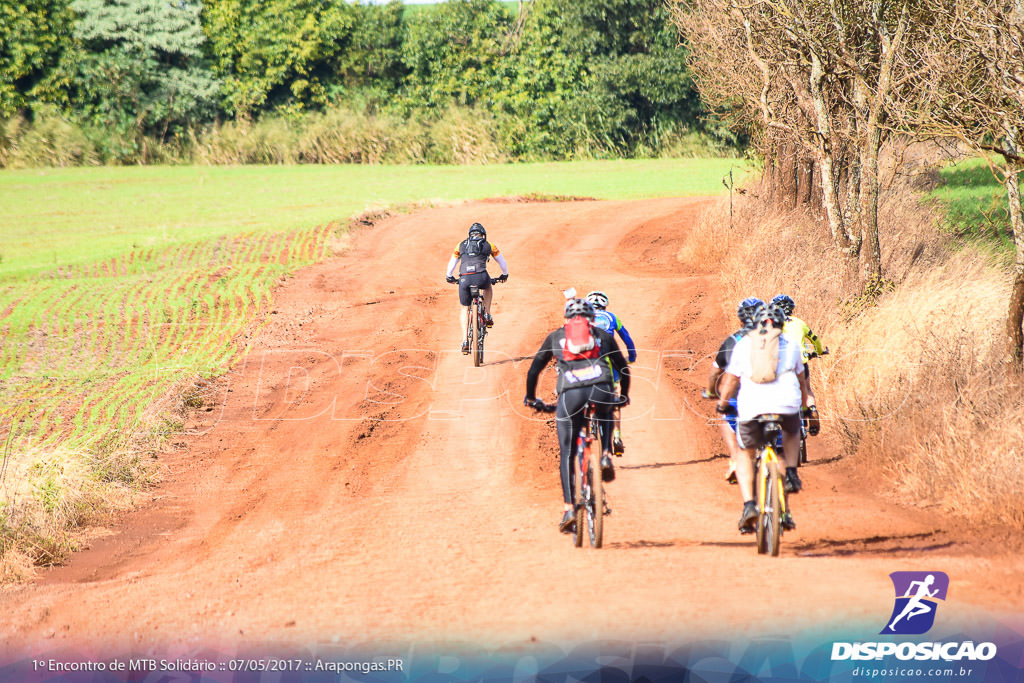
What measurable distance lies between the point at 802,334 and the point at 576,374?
2.95m

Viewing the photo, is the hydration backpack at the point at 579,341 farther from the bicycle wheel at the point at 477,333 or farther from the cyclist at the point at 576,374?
the bicycle wheel at the point at 477,333

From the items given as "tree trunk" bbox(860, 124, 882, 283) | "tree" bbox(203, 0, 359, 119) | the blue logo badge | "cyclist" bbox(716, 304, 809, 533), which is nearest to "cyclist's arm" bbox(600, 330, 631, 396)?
"cyclist" bbox(716, 304, 809, 533)

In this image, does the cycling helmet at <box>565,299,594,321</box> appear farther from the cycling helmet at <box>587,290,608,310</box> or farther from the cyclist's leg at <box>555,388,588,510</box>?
the cycling helmet at <box>587,290,608,310</box>

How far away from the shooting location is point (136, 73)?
54.7 m

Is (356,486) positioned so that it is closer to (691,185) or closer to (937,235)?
(937,235)

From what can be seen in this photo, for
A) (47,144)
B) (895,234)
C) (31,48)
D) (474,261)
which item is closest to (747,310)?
(474,261)

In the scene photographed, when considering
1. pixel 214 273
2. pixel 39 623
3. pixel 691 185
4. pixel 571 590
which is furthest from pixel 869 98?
pixel 691 185

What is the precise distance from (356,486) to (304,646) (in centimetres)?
444

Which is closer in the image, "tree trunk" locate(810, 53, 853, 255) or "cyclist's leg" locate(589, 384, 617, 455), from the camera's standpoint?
"cyclist's leg" locate(589, 384, 617, 455)

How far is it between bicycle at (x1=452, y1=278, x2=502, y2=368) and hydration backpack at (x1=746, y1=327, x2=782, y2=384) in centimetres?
722

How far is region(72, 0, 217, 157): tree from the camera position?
178ft

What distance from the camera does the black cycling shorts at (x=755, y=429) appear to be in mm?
7988

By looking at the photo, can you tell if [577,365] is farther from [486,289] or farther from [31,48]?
[31,48]

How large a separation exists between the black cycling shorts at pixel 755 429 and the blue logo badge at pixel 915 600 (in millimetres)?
1378
